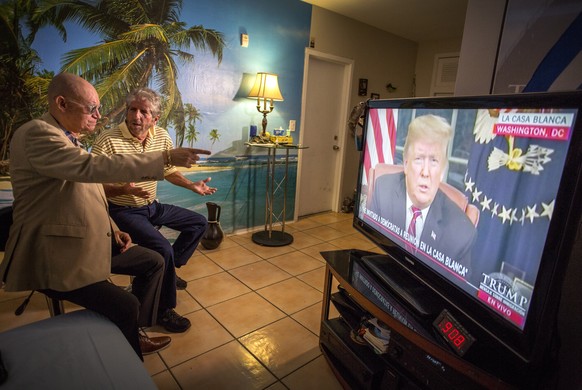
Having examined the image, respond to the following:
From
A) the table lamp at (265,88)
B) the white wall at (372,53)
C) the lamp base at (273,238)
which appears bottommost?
the lamp base at (273,238)

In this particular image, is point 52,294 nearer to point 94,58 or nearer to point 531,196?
point 531,196

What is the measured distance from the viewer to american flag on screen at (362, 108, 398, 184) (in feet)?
4.85

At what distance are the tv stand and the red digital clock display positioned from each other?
28 mm

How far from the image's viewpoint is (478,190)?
104 cm

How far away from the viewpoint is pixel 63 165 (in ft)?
3.60

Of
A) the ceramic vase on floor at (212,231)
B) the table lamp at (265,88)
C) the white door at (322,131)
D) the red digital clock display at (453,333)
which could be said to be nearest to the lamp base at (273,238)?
the ceramic vase on floor at (212,231)

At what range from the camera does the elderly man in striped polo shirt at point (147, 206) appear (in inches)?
72.9

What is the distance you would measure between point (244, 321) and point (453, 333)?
1.35 metres

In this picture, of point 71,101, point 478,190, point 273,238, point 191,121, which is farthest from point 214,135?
point 478,190

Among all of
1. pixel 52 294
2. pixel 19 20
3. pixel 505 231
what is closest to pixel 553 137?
pixel 505 231

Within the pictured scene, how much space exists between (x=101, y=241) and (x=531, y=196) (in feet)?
4.85

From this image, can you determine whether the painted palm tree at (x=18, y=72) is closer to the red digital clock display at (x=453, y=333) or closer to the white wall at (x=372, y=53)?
the white wall at (x=372, y=53)

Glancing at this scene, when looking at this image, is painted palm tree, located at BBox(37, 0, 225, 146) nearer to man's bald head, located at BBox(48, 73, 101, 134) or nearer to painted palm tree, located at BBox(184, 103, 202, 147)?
painted palm tree, located at BBox(184, 103, 202, 147)

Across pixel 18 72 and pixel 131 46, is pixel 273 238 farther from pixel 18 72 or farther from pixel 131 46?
pixel 18 72
